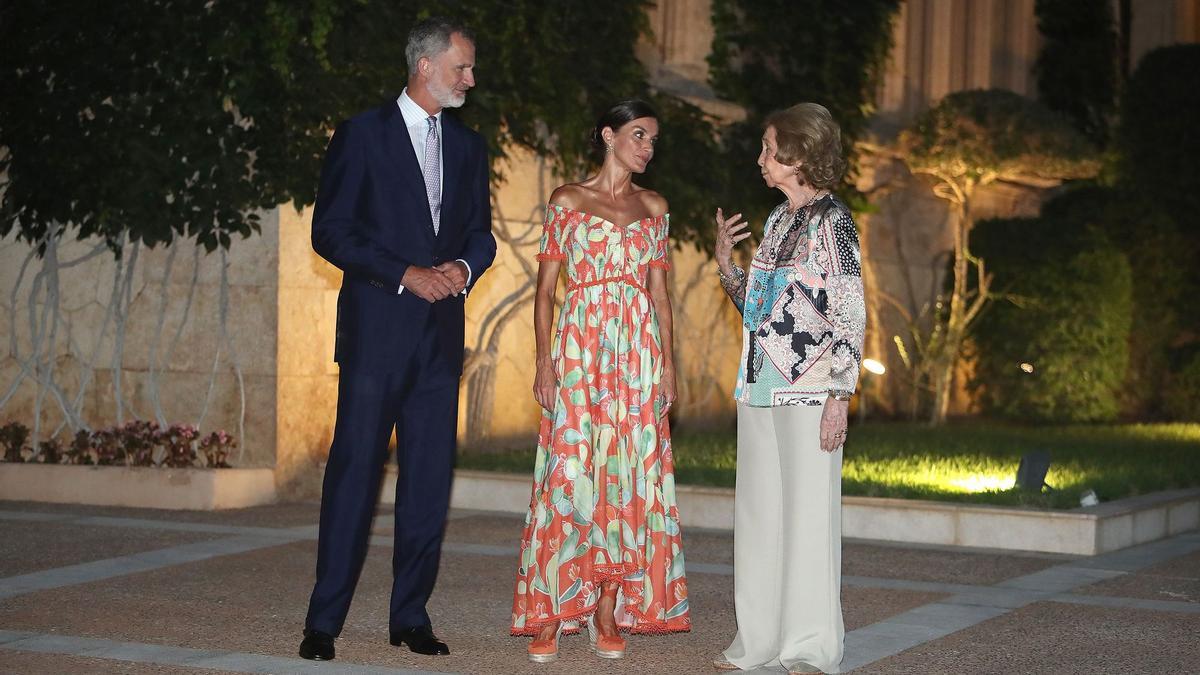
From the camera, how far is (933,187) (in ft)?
57.0

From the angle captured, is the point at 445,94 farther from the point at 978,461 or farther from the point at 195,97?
the point at 978,461

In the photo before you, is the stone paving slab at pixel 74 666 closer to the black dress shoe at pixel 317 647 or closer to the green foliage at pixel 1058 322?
the black dress shoe at pixel 317 647

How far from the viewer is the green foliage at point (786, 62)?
1423cm

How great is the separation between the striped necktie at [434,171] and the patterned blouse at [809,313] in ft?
3.68

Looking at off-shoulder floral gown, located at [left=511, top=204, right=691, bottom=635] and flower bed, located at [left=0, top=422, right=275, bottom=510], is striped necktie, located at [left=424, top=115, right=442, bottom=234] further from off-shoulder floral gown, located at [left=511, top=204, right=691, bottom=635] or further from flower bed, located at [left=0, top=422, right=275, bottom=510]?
flower bed, located at [left=0, top=422, right=275, bottom=510]

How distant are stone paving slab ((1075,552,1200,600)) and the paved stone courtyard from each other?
0.05 feet

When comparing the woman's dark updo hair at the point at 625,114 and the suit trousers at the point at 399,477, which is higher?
the woman's dark updo hair at the point at 625,114

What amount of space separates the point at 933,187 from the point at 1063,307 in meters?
1.72

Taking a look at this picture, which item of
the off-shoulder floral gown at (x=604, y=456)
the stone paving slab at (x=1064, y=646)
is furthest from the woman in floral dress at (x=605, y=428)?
the stone paving slab at (x=1064, y=646)

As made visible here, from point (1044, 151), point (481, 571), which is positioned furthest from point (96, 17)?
point (1044, 151)

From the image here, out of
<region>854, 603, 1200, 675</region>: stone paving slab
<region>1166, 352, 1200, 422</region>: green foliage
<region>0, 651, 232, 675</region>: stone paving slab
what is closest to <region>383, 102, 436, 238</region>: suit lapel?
<region>0, 651, 232, 675</region>: stone paving slab

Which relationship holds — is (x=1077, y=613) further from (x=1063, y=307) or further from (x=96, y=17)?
(x=1063, y=307)

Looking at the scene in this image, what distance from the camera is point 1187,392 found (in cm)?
1745

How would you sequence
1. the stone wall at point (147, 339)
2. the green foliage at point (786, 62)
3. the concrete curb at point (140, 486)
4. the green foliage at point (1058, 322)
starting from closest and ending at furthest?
the concrete curb at point (140, 486) < the stone wall at point (147, 339) < the green foliage at point (786, 62) < the green foliage at point (1058, 322)
